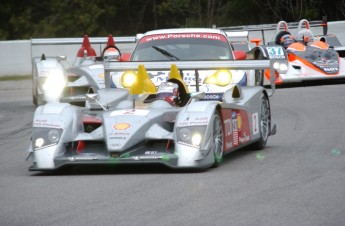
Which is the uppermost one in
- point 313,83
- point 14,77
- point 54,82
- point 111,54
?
point 111,54

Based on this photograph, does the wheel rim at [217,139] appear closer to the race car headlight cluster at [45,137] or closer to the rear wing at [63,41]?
the race car headlight cluster at [45,137]

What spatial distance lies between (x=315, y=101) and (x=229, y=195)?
11011mm

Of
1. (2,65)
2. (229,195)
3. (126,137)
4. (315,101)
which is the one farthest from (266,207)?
(2,65)

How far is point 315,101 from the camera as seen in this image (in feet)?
61.4

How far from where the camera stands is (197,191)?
8.19m

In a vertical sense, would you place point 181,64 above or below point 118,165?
above

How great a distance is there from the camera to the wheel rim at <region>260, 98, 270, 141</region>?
11.7 m

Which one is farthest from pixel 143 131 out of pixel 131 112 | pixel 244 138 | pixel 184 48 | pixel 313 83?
pixel 313 83

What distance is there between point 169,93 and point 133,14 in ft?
130

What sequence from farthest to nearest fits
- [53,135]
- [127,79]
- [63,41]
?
[63,41] < [127,79] < [53,135]

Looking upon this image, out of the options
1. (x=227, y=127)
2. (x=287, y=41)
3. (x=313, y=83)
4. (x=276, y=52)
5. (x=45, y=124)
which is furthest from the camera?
(x=313, y=83)

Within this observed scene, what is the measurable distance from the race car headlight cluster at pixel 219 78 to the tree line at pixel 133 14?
2727cm

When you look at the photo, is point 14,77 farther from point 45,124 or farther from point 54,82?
point 45,124

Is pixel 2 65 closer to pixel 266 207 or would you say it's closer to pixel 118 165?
pixel 118 165
